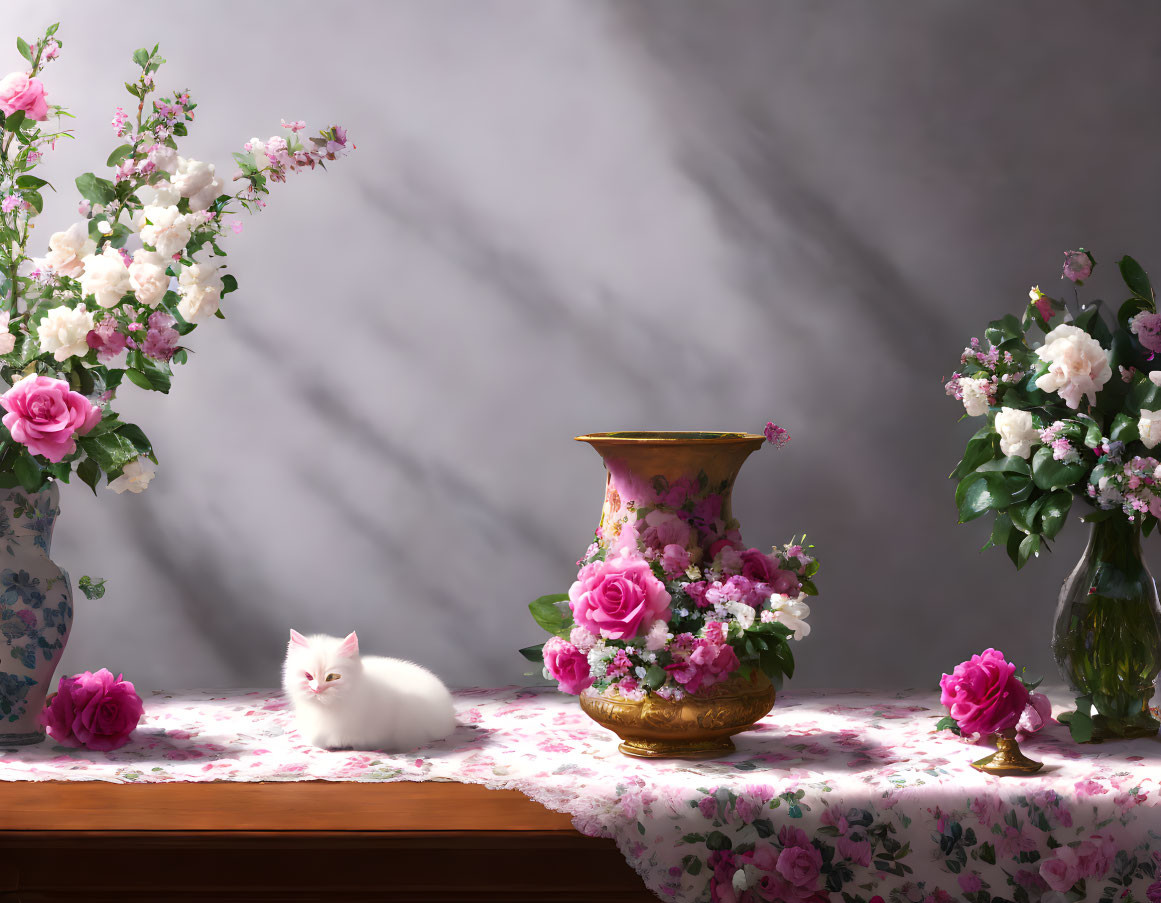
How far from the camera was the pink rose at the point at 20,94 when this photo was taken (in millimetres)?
1424

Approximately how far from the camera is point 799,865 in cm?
127

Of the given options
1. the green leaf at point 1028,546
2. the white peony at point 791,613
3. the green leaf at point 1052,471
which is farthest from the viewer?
the green leaf at point 1028,546

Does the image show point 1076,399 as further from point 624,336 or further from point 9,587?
point 9,587

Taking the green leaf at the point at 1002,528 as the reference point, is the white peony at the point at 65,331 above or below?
above

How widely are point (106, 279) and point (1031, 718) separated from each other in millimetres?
1416

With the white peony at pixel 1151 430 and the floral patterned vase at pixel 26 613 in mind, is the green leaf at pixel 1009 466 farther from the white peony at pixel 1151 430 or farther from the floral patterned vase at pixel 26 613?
the floral patterned vase at pixel 26 613

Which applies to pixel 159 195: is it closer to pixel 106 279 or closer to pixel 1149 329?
pixel 106 279

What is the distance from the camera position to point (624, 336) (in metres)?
1.89

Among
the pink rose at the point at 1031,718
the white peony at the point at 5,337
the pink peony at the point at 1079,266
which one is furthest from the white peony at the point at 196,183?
the pink rose at the point at 1031,718

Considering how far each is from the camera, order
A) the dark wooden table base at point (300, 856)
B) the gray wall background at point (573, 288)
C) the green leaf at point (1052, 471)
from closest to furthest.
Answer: the dark wooden table base at point (300, 856) < the green leaf at point (1052, 471) < the gray wall background at point (573, 288)

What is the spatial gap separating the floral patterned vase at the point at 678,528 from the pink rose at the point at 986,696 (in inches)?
11.1

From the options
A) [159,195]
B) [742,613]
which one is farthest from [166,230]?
[742,613]

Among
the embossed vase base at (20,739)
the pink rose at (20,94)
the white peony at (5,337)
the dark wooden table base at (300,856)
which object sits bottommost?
the dark wooden table base at (300,856)

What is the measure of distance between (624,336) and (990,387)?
647 millimetres
